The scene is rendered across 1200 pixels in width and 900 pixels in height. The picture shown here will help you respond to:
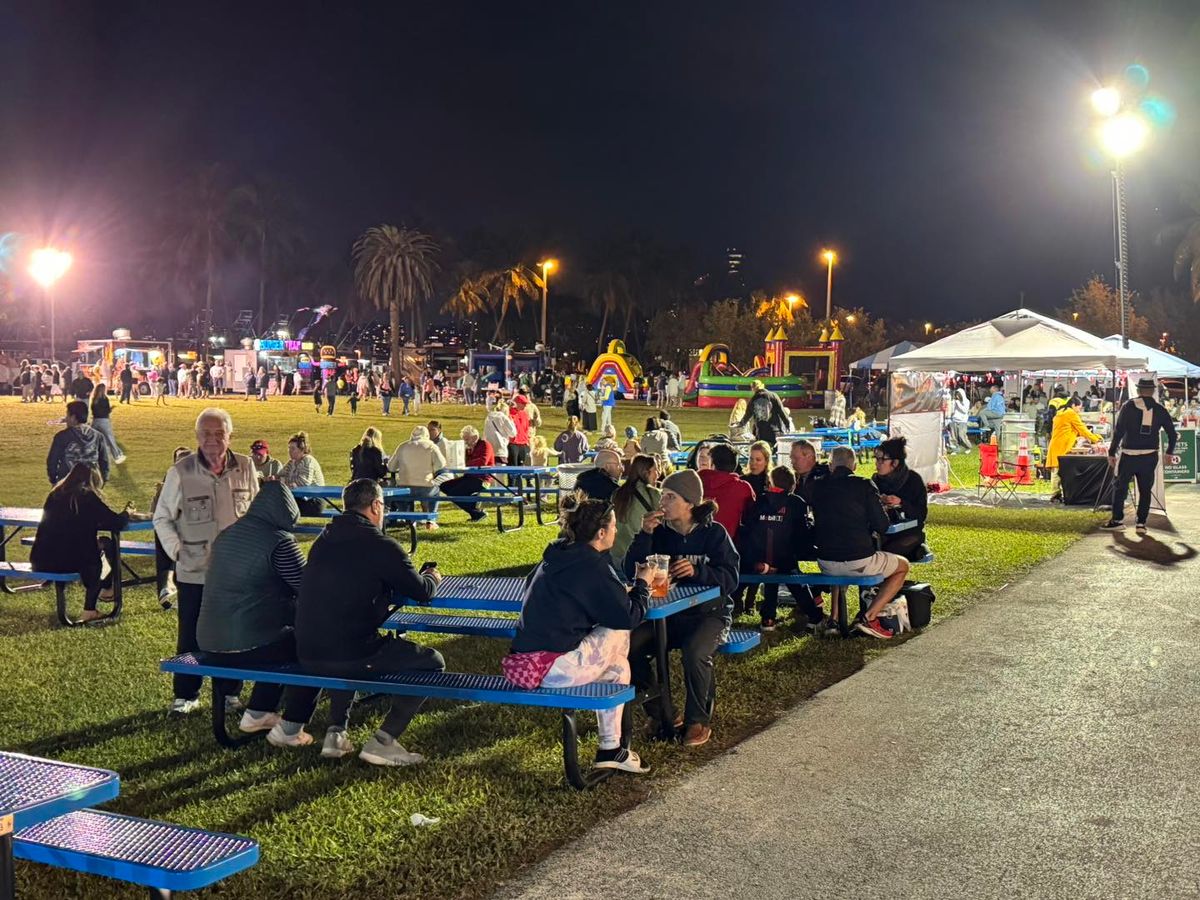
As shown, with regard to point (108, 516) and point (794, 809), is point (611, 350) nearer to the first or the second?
point (108, 516)

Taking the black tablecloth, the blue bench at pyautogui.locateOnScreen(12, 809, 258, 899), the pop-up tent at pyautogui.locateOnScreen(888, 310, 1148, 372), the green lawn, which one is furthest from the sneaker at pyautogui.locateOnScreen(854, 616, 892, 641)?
the pop-up tent at pyautogui.locateOnScreen(888, 310, 1148, 372)

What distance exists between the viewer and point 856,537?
27.3 feet

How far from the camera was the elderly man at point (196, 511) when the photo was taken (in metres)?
6.81

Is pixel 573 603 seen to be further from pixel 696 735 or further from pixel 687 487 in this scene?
pixel 687 487

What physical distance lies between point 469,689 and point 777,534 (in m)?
3.73

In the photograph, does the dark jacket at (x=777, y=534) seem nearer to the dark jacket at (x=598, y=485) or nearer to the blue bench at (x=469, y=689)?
the dark jacket at (x=598, y=485)

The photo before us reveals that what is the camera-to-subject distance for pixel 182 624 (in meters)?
6.92

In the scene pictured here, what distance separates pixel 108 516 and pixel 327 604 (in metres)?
4.34

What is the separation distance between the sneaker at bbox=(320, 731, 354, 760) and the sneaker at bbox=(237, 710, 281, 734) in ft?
1.65

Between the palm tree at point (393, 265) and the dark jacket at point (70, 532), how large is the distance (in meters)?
72.9

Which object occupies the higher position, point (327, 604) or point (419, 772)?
point (327, 604)

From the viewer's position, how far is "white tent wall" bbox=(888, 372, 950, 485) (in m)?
19.5

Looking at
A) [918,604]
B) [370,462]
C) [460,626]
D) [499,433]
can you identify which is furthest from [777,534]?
[499,433]

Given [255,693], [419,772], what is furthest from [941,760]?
[255,693]
